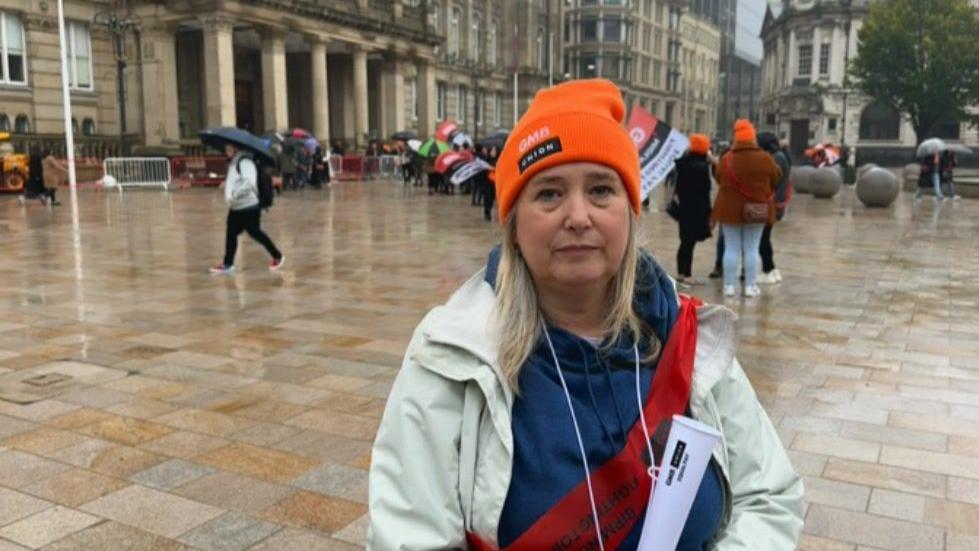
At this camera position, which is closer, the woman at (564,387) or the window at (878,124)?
the woman at (564,387)

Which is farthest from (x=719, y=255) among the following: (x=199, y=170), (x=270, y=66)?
(x=270, y=66)

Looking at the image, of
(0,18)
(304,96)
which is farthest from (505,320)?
(304,96)

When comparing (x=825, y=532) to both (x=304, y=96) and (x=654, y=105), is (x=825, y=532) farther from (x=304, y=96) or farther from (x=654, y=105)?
(x=654, y=105)

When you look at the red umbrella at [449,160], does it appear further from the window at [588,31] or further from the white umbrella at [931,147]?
the window at [588,31]

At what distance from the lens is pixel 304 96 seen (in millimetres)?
47250

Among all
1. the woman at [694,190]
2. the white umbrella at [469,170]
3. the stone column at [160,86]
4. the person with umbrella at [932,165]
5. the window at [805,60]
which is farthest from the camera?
the window at [805,60]

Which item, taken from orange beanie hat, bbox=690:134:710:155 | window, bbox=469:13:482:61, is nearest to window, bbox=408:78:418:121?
window, bbox=469:13:482:61

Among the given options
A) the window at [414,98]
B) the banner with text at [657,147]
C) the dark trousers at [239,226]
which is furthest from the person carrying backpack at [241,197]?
the window at [414,98]

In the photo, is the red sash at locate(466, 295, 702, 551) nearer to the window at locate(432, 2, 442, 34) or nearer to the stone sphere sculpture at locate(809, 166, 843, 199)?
the stone sphere sculpture at locate(809, 166, 843, 199)

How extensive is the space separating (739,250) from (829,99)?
82.7 m

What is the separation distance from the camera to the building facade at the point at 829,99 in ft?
270

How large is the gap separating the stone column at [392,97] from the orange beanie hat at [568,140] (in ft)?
152

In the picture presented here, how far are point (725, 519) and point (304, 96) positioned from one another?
156 ft

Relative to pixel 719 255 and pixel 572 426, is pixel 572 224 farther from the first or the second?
pixel 719 255
